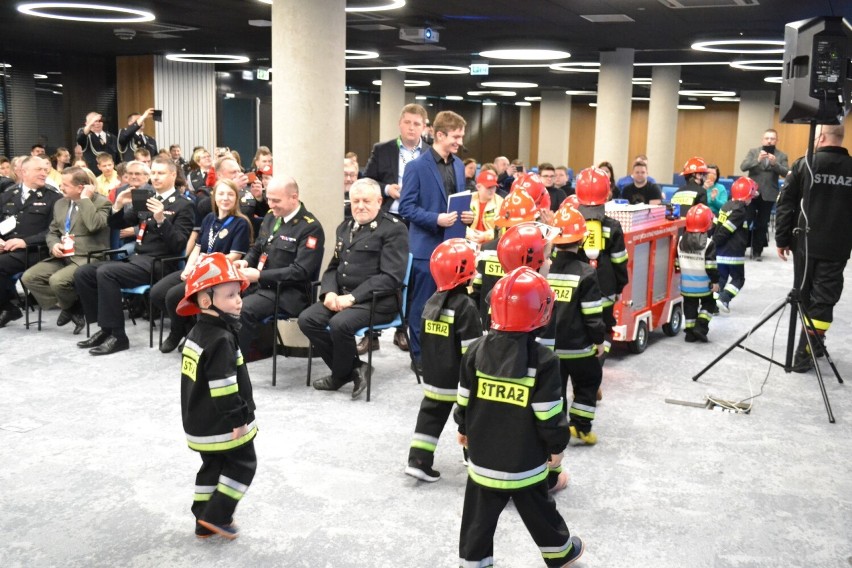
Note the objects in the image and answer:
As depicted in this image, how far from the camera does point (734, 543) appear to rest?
3.22 metres

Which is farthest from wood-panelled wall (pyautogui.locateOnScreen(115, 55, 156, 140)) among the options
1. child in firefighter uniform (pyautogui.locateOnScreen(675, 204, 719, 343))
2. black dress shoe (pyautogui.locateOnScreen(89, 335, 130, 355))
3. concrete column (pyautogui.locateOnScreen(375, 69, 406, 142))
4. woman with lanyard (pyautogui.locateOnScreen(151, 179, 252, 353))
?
child in firefighter uniform (pyautogui.locateOnScreen(675, 204, 719, 343))

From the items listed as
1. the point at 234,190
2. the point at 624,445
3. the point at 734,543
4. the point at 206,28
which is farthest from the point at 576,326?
the point at 206,28

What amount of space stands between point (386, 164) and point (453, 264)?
288cm

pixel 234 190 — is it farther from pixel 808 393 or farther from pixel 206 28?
pixel 206 28

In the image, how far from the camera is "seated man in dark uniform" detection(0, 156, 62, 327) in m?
6.79

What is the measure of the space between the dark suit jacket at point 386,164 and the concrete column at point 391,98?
12128 mm

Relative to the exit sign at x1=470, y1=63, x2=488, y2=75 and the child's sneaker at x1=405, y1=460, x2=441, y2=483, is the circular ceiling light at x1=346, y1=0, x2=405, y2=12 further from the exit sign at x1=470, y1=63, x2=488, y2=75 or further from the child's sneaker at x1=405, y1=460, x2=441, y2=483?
the child's sneaker at x1=405, y1=460, x2=441, y2=483

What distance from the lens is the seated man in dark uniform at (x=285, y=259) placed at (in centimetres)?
526

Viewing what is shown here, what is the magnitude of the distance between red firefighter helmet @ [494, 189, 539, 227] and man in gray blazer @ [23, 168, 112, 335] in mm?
3980

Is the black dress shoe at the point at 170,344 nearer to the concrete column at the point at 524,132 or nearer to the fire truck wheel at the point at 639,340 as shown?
the fire truck wheel at the point at 639,340

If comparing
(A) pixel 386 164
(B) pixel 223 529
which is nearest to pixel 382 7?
(A) pixel 386 164

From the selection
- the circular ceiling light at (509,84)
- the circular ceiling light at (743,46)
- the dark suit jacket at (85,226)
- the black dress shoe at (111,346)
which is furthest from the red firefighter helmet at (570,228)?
the circular ceiling light at (509,84)

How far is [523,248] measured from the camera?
313cm

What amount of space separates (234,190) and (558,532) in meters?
3.91
